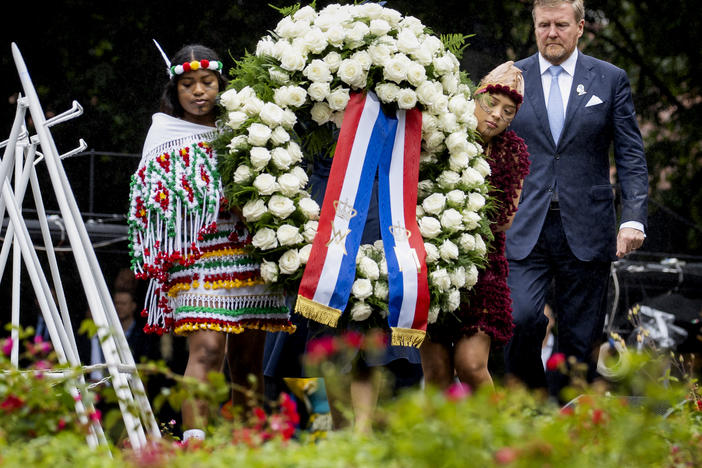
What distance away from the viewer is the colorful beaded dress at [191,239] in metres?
4.52

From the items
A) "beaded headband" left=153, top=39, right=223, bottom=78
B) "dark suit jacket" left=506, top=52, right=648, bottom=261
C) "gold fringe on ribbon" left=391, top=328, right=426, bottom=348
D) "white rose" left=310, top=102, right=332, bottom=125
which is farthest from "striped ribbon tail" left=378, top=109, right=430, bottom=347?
"dark suit jacket" left=506, top=52, right=648, bottom=261

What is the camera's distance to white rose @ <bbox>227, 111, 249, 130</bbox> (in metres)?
4.35

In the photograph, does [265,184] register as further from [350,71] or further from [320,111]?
[350,71]

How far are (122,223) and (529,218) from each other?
3.91 metres

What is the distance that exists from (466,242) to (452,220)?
13 cm

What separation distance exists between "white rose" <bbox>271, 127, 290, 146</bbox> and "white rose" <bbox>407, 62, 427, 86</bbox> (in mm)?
578

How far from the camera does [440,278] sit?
4.43m

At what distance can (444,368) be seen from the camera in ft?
16.3

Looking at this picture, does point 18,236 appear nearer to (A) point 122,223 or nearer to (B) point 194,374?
(B) point 194,374

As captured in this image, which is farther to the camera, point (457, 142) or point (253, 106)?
point (457, 142)

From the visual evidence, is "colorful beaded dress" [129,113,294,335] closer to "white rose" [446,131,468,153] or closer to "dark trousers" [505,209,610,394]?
"white rose" [446,131,468,153]

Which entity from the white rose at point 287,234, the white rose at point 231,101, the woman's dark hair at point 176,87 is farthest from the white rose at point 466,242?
the woman's dark hair at point 176,87

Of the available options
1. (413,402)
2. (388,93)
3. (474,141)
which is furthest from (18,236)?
(413,402)

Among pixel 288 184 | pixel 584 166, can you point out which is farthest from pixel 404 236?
pixel 584 166
